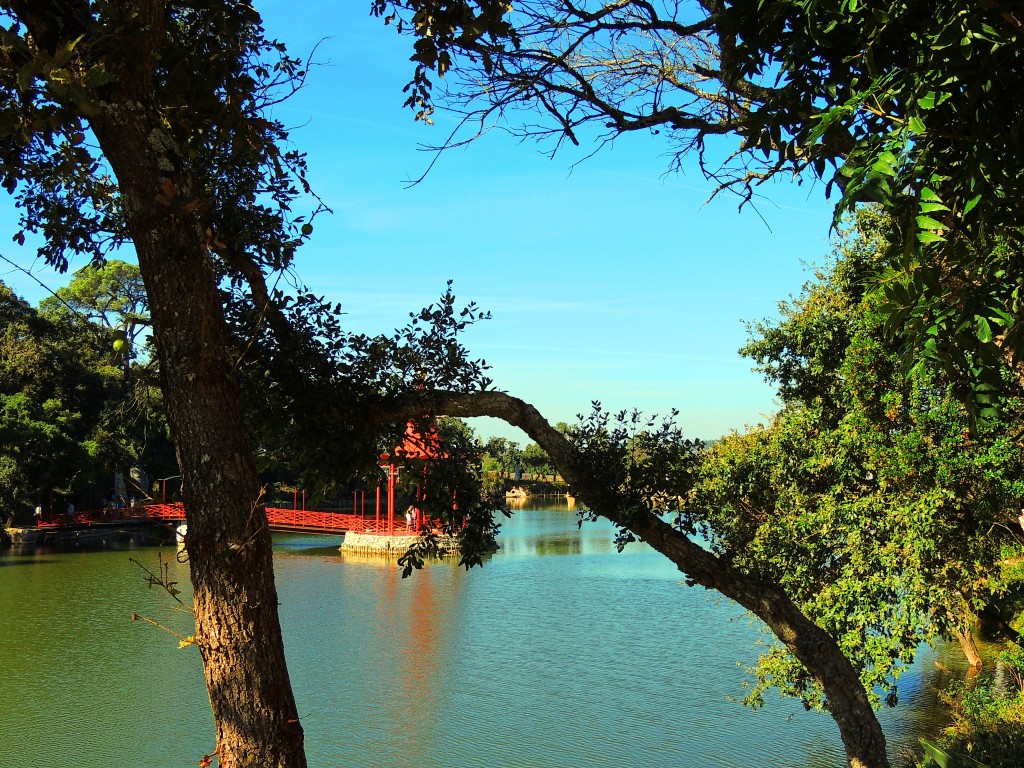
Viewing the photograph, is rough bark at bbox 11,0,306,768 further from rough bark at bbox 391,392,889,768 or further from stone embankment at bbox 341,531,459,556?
stone embankment at bbox 341,531,459,556

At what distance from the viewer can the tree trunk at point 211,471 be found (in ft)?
7.73

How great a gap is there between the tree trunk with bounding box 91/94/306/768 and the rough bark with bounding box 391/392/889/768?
1.42 meters

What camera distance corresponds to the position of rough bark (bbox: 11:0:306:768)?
2357 millimetres

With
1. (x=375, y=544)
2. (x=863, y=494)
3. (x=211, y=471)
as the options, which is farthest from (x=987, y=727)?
(x=375, y=544)

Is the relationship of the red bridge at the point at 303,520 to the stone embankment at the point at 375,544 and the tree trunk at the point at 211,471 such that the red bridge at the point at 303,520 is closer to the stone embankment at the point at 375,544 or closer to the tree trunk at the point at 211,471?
the stone embankment at the point at 375,544

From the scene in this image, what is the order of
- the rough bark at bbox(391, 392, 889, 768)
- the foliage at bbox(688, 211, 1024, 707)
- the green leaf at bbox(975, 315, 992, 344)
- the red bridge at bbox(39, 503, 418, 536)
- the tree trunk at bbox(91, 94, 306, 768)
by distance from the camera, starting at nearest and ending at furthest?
the green leaf at bbox(975, 315, 992, 344) → the tree trunk at bbox(91, 94, 306, 768) → the rough bark at bbox(391, 392, 889, 768) → the foliage at bbox(688, 211, 1024, 707) → the red bridge at bbox(39, 503, 418, 536)

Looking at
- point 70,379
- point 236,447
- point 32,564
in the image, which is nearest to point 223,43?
point 236,447

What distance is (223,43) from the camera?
377 cm

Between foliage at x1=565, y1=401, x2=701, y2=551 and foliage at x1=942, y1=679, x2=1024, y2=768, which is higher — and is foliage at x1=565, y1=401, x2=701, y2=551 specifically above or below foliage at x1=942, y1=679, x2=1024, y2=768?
above

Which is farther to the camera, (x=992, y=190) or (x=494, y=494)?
(x=494, y=494)

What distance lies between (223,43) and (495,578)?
17.4 meters

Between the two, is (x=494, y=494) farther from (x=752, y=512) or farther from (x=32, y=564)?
(x=32, y=564)

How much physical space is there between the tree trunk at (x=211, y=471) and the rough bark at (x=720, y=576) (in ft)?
4.67

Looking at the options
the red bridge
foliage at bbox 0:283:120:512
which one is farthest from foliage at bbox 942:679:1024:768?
foliage at bbox 0:283:120:512
